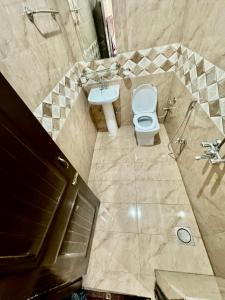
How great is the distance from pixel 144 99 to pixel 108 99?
0.62 metres

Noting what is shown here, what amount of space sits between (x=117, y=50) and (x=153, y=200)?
1.97m

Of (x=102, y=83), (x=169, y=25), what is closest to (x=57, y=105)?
(x=102, y=83)

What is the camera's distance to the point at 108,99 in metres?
2.10

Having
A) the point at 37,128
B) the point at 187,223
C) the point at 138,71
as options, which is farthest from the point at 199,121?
the point at 37,128

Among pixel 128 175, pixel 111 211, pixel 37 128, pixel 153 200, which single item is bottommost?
pixel 37 128

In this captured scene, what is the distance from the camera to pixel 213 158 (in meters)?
1.13

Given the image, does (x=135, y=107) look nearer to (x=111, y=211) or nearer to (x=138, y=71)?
(x=138, y=71)

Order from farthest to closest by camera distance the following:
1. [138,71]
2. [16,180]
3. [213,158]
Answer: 1. [138,71]
2. [213,158]
3. [16,180]

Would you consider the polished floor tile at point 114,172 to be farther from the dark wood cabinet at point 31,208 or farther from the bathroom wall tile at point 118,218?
the dark wood cabinet at point 31,208

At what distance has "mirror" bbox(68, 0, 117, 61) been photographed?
1.88 meters

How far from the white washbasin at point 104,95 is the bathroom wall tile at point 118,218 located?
1.33 metres

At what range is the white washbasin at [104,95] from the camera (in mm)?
2107

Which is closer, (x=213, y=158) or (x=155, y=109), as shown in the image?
(x=213, y=158)

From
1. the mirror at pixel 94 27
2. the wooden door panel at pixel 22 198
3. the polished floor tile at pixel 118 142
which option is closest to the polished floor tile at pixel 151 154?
the polished floor tile at pixel 118 142
